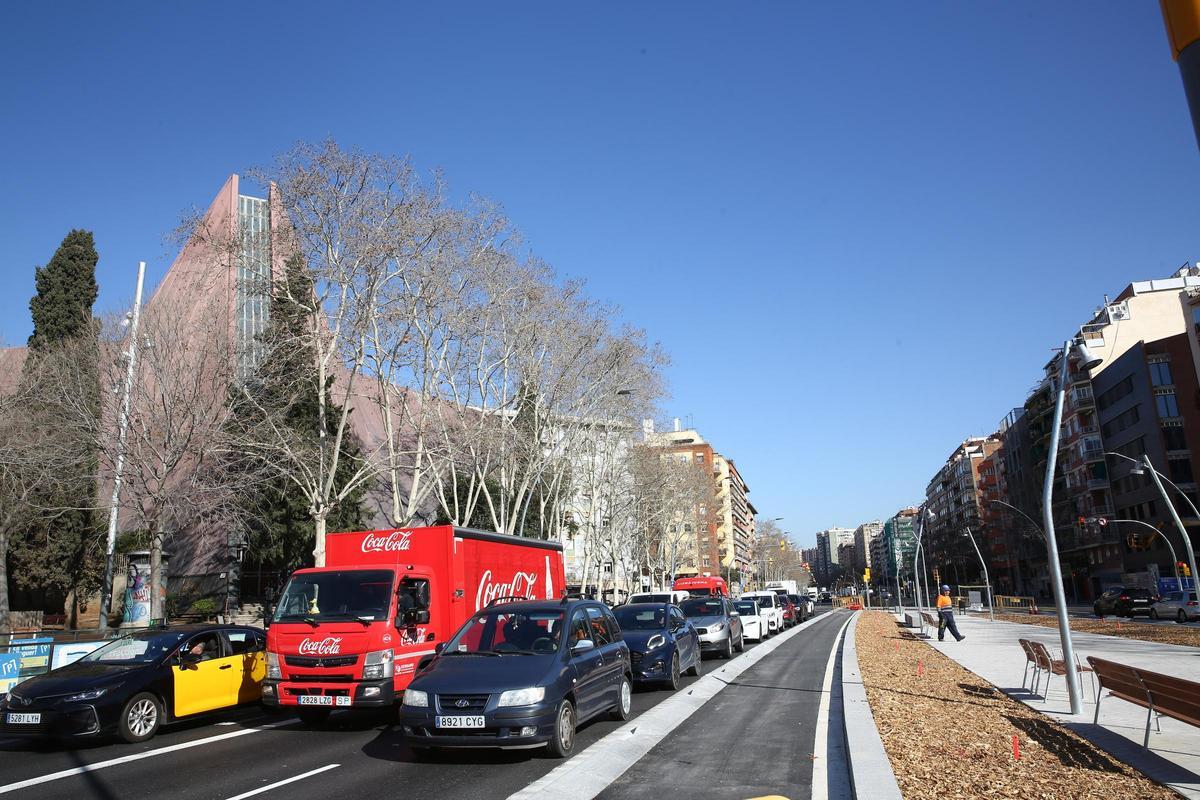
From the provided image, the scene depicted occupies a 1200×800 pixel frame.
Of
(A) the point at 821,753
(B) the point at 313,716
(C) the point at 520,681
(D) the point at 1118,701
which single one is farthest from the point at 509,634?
(D) the point at 1118,701

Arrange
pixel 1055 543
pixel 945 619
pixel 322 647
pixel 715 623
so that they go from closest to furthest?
1. pixel 322 647
2. pixel 1055 543
3. pixel 715 623
4. pixel 945 619

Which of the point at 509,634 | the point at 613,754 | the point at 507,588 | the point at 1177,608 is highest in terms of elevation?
the point at 507,588

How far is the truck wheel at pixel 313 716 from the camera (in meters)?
11.9

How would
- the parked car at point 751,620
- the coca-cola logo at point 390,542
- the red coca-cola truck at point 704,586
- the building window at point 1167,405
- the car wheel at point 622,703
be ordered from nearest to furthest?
the car wheel at point 622,703
the coca-cola logo at point 390,542
the parked car at point 751,620
the red coca-cola truck at point 704,586
the building window at point 1167,405

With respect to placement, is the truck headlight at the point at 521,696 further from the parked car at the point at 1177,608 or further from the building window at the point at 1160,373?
the building window at the point at 1160,373

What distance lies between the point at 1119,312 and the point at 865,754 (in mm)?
78853

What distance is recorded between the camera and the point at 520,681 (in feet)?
28.0

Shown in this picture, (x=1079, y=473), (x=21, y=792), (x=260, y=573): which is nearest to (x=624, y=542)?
(x=260, y=573)

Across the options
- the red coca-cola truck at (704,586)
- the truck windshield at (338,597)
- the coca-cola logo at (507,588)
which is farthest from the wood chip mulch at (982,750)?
the red coca-cola truck at (704,586)

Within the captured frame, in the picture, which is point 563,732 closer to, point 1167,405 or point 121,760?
point 121,760

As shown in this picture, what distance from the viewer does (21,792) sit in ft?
25.6

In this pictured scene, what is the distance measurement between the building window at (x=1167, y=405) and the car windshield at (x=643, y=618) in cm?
6402

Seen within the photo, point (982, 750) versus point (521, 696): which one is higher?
point (521, 696)

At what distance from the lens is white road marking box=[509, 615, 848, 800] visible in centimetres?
724
